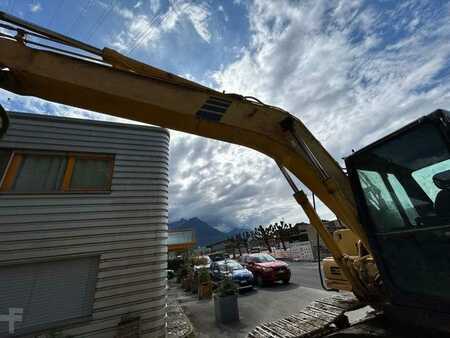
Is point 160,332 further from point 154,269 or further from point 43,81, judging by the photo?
point 43,81

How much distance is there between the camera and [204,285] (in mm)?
10188

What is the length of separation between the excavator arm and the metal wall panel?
302cm

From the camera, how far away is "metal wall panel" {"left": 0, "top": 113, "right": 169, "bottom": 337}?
450 cm

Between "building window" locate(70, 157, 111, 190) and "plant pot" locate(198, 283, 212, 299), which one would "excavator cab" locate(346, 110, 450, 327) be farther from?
"plant pot" locate(198, 283, 212, 299)

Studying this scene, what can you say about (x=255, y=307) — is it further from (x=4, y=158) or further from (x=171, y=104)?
(x=4, y=158)

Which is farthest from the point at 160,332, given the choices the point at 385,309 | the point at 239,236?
the point at 239,236

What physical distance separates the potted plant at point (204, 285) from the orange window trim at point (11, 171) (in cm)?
801

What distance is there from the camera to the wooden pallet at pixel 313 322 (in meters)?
3.17

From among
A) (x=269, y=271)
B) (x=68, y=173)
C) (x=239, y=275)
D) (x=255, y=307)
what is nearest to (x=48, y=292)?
(x=68, y=173)

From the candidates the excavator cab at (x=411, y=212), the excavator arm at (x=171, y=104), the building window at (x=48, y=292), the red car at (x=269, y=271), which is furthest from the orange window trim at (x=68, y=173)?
the red car at (x=269, y=271)

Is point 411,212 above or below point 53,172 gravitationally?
below

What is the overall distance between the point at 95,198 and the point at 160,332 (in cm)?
316

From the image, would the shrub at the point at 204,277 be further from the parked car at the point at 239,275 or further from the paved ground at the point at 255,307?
the paved ground at the point at 255,307

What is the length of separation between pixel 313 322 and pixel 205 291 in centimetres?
Result: 767
